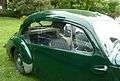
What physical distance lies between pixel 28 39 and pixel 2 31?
21.1 feet

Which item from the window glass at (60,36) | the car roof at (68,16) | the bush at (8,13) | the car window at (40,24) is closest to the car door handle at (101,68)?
the window glass at (60,36)

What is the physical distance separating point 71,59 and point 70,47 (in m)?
0.23

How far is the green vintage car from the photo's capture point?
5285mm

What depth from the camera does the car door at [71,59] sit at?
5273mm

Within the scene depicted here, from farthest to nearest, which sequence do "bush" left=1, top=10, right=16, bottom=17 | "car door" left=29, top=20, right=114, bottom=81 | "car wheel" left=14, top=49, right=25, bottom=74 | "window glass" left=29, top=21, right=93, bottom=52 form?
1. "bush" left=1, top=10, right=16, bottom=17
2. "car wheel" left=14, top=49, right=25, bottom=74
3. "window glass" left=29, top=21, right=93, bottom=52
4. "car door" left=29, top=20, right=114, bottom=81

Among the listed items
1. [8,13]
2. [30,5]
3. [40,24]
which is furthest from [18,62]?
[8,13]

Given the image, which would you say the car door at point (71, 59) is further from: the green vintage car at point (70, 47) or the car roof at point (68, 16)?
the car roof at point (68, 16)

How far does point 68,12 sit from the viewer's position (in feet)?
20.9

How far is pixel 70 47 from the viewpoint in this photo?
19.0 feet

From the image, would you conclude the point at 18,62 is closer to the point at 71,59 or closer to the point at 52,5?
the point at 71,59

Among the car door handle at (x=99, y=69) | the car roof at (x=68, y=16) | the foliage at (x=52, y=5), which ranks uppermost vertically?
the car roof at (x=68, y=16)

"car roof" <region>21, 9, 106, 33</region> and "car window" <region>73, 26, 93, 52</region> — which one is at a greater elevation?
"car roof" <region>21, 9, 106, 33</region>

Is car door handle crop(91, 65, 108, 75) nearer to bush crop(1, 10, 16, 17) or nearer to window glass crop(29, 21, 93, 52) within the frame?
window glass crop(29, 21, 93, 52)

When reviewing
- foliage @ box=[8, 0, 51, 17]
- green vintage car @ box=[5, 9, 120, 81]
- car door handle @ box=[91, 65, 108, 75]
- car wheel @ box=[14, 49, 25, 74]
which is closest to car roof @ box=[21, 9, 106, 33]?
green vintage car @ box=[5, 9, 120, 81]
